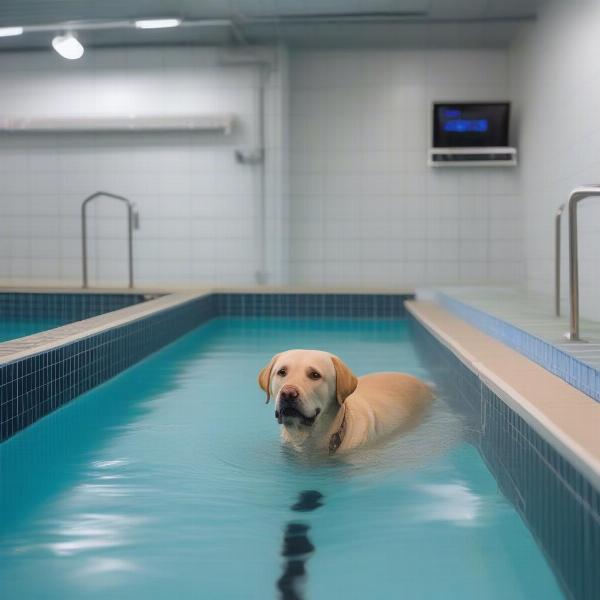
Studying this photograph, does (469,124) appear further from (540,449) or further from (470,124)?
(540,449)

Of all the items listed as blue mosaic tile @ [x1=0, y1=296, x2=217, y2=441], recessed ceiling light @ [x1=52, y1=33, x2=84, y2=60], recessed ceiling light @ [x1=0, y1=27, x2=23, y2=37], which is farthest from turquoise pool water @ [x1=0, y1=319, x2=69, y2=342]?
recessed ceiling light @ [x1=0, y1=27, x2=23, y2=37]

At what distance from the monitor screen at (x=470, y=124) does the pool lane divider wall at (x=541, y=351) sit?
13.6 feet

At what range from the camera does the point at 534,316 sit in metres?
5.35

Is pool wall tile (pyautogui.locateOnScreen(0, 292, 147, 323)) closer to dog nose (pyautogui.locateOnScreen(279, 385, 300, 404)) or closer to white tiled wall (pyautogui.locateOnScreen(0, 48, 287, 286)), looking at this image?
white tiled wall (pyautogui.locateOnScreen(0, 48, 287, 286))

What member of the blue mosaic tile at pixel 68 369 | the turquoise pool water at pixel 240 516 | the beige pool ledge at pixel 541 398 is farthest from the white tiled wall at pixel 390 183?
Result: the turquoise pool water at pixel 240 516

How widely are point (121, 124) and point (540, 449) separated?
9.03 metres

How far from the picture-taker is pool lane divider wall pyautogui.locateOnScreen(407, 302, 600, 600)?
68.3 inches

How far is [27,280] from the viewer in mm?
10391

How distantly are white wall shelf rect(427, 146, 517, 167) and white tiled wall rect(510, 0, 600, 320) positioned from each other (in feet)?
0.67

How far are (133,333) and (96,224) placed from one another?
5532 mm

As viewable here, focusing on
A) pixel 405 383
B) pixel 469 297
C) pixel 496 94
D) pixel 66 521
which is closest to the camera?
pixel 66 521

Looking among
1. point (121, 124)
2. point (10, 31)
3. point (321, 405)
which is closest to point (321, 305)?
point (121, 124)

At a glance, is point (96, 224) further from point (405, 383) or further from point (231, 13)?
point (405, 383)

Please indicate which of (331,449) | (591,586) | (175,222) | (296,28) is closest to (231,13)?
(296,28)
